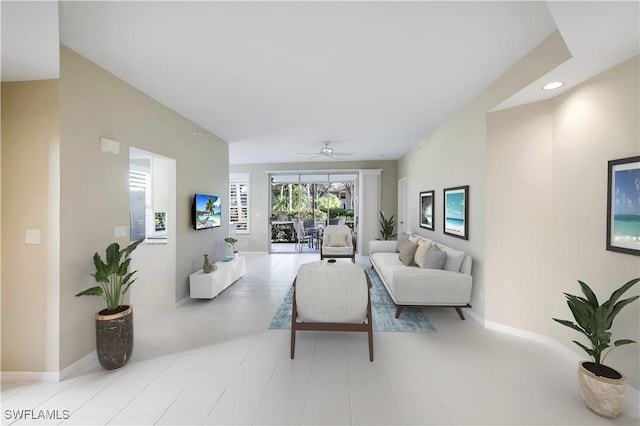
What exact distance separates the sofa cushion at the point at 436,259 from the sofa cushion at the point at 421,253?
157mm

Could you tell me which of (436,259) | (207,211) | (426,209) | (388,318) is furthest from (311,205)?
(388,318)

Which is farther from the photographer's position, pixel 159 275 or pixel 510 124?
pixel 159 275

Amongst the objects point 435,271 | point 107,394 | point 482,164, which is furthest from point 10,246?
point 482,164

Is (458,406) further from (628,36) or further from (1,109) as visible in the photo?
(1,109)

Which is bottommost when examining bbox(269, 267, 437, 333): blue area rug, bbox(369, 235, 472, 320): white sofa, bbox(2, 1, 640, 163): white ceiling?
bbox(269, 267, 437, 333): blue area rug

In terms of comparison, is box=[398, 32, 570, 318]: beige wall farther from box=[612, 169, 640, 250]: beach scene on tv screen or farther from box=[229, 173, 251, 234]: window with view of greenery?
box=[229, 173, 251, 234]: window with view of greenery

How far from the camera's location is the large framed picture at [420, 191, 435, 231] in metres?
5.05

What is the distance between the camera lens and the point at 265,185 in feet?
27.2

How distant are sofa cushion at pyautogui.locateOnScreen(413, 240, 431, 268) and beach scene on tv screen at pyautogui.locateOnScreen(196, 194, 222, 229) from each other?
3.46 meters

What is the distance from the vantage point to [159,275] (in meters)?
3.93

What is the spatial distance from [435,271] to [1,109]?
14.6ft

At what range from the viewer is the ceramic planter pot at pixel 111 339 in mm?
2334

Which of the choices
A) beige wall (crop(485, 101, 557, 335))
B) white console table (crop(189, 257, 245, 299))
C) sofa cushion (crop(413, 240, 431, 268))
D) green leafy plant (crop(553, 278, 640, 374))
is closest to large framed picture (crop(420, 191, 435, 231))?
sofa cushion (crop(413, 240, 431, 268))

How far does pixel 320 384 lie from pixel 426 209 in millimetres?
4039
